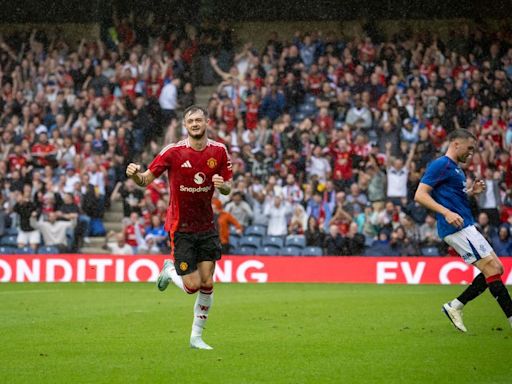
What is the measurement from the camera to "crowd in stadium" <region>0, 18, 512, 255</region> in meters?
23.5

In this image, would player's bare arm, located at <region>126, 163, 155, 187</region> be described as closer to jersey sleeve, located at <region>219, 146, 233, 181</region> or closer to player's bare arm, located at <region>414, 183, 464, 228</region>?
jersey sleeve, located at <region>219, 146, 233, 181</region>

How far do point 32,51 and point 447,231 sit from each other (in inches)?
834

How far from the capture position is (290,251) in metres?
23.3

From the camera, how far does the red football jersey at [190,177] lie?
32.6ft

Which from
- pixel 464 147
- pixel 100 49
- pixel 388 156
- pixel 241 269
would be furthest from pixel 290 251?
pixel 464 147

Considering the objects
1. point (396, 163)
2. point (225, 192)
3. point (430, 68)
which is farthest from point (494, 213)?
point (225, 192)

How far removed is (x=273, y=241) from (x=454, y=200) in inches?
499

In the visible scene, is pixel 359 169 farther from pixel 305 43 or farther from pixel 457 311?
pixel 457 311

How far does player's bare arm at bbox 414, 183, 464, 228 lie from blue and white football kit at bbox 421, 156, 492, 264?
0.09 meters

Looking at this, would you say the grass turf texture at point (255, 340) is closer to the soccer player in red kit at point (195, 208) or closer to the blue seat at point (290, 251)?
the soccer player in red kit at point (195, 208)

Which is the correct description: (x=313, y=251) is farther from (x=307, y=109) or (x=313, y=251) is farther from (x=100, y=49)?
(x=100, y=49)

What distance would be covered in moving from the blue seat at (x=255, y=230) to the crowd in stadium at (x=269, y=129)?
4 centimetres

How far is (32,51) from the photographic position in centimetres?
2984

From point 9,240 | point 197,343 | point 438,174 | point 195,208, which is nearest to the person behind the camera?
point 197,343
